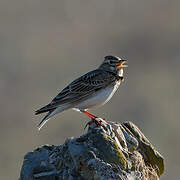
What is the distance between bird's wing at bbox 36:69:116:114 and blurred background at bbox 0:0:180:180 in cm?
768

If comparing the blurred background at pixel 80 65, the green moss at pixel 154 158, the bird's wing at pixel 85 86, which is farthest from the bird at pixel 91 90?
the blurred background at pixel 80 65

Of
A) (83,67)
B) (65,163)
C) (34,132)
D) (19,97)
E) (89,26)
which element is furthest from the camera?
(89,26)

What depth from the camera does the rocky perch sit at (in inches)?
349

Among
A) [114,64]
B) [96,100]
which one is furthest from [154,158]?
[114,64]

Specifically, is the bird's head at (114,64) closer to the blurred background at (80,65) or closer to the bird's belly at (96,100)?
the bird's belly at (96,100)

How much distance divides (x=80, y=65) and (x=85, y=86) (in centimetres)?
1518

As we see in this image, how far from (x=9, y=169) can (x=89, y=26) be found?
14.8m

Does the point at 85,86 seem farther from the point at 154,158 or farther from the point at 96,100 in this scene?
the point at 154,158

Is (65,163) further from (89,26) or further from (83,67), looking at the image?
(89,26)

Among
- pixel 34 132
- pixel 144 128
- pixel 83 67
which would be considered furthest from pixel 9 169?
pixel 83 67

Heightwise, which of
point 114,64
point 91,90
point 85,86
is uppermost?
point 114,64

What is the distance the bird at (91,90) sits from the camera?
11.8 meters

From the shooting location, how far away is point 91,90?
40.2 ft

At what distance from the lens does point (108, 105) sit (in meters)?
23.0
